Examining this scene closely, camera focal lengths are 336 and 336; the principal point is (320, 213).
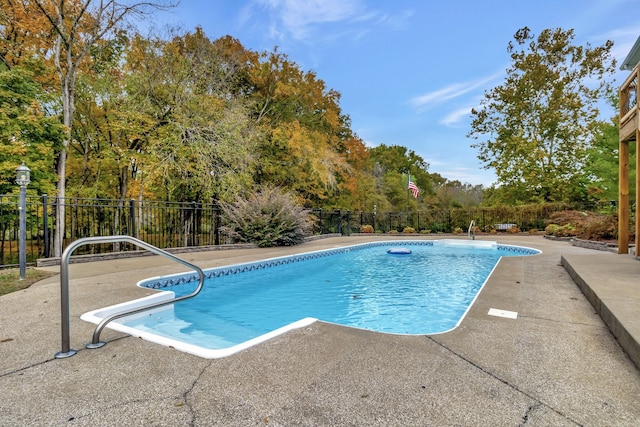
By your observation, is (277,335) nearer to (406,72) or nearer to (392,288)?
(392,288)

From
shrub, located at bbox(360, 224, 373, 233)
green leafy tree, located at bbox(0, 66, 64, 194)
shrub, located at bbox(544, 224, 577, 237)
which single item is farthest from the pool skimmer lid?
shrub, located at bbox(360, 224, 373, 233)

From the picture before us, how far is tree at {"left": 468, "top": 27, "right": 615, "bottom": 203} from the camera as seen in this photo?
19703 millimetres

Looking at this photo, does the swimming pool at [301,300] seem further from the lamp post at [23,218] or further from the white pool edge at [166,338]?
the lamp post at [23,218]

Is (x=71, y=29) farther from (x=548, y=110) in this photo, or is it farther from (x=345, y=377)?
(x=548, y=110)

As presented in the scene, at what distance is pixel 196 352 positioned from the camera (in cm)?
238

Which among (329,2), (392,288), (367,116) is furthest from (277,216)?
(367,116)

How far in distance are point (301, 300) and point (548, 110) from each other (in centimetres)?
2162

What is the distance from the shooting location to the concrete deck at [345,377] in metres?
1.60

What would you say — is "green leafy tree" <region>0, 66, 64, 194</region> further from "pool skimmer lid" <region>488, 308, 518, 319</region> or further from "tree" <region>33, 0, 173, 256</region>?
"pool skimmer lid" <region>488, 308, 518, 319</region>

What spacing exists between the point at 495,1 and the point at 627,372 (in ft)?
39.3

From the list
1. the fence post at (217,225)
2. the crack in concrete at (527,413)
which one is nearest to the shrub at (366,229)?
the fence post at (217,225)

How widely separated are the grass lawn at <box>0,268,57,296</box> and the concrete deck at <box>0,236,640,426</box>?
1644 mm

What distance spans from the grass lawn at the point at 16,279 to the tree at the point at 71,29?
104 inches

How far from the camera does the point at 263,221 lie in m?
10.8
